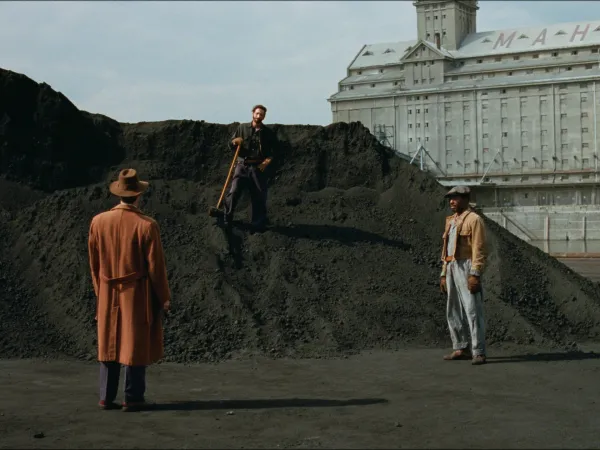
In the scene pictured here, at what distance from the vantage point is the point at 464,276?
11578mm

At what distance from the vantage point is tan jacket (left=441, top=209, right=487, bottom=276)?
1131 cm

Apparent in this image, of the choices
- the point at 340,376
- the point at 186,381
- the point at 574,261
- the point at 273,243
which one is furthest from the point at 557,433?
the point at 574,261

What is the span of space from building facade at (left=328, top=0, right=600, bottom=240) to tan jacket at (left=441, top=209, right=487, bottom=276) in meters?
82.9

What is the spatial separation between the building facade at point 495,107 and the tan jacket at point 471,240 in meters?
82.9

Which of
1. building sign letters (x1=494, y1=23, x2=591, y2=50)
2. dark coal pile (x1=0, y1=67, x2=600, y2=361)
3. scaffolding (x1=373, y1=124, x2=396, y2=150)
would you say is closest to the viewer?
dark coal pile (x1=0, y1=67, x2=600, y2=361)

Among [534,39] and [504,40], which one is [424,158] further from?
[534,39]

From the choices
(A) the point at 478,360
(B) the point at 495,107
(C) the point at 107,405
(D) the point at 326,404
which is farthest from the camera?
(B) the point at 495,107

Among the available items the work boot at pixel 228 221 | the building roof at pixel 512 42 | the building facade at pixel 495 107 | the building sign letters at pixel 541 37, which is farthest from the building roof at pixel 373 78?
the work boot at pixel 228 221

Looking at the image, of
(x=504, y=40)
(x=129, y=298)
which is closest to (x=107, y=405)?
(x=129, y=298)

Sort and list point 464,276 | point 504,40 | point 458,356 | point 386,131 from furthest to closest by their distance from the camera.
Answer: point 504,40 → point 386,131 → point 458,356 → point 464,276

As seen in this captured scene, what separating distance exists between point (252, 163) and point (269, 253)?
1.48m

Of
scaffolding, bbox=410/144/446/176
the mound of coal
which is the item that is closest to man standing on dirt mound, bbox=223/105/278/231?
the mound of coal

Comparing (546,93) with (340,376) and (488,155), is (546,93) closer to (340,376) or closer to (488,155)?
(488,155)

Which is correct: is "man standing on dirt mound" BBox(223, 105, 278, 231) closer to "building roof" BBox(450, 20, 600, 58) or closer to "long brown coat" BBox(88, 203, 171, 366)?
"long brown coat" BBox(88, 203, 171, 366)
